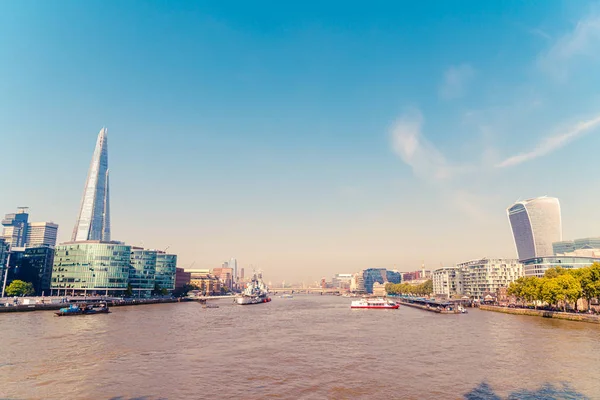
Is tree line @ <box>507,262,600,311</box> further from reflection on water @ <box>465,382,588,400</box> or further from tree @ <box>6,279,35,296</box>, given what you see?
tree @ <box>6,279,35,296</box>

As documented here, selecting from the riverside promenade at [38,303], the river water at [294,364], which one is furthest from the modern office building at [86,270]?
the river water at [294,364]

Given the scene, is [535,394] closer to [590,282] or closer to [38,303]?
[590,282]

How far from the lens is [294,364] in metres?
51.3

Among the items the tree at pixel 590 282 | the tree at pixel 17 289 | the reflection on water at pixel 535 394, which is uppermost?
the tree at pixel 590 282

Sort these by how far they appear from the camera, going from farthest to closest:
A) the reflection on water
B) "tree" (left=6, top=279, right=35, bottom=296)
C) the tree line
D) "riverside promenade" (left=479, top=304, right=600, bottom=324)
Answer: "tree" (left=6, top=279, right=35, bottom=296)
the tree line
"riverside promenade" (left=479, top=304, right=600, bottom=324)
the reflection on water

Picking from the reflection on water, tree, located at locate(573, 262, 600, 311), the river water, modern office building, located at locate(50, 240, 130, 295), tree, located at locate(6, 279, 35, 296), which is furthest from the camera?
modern office building, located at locate(50, 240, 130, 295)

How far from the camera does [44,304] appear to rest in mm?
133000

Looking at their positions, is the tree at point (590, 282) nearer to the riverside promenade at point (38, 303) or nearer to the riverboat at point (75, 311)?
the riverboat at point (75, 311)

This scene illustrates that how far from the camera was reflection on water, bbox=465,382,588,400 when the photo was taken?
36.9 m

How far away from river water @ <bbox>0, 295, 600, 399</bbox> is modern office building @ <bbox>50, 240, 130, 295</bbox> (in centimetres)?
11950

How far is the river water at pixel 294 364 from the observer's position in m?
38.7

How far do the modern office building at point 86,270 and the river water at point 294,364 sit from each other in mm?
119500

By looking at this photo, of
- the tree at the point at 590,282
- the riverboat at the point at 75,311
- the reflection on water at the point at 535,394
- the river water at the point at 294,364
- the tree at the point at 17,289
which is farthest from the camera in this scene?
the tree at the point at 17,289

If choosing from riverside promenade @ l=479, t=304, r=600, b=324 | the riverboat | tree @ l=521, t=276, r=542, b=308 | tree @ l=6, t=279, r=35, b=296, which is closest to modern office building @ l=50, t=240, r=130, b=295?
tree @ l=6, t=279, r=35, b=296
